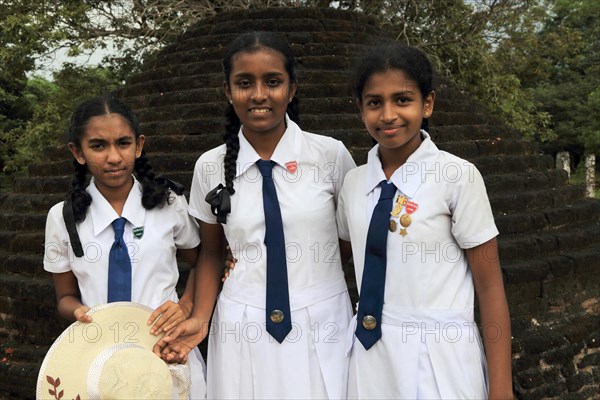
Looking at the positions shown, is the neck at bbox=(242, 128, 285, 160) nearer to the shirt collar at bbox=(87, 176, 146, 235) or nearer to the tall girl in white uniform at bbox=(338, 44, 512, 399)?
the tall girl in white uniform at bbox=(338, 44, 512, 399)

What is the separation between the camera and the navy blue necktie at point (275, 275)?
1.96 m

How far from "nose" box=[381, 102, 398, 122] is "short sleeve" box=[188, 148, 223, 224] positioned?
60 cm

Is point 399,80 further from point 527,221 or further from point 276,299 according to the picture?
point 527,221

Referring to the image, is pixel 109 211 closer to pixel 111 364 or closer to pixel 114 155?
pixel 114 155

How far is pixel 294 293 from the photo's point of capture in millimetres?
2006

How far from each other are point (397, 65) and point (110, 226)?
1121mm

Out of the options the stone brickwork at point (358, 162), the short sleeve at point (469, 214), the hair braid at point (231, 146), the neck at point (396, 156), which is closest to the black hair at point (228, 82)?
the hair braid at point (231, 146)

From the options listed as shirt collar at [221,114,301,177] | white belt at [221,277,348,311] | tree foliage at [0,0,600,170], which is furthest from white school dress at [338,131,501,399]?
tree foliage at [0,0,600,170]

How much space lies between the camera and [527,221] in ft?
15.7

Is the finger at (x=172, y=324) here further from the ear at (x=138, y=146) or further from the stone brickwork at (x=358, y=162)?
the stone brickwork at (x=358, y=162)

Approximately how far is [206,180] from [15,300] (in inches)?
121

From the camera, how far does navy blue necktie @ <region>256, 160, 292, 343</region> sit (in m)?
1.96

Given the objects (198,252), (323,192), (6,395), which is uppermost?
(323,192)

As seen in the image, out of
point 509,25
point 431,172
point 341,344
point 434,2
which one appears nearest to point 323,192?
point 431,172
